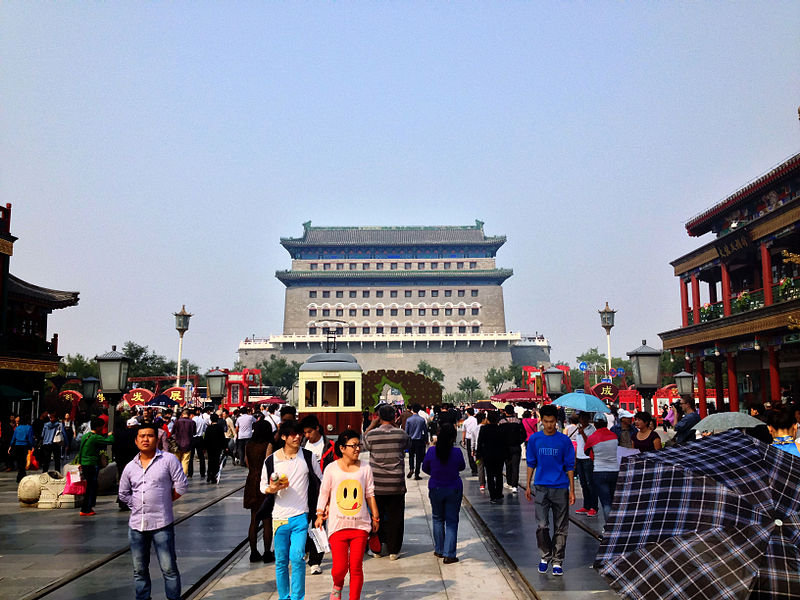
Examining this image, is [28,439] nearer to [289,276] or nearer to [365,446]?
[365,446]

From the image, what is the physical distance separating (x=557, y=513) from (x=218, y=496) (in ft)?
26.1

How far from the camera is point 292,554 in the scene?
226 inches

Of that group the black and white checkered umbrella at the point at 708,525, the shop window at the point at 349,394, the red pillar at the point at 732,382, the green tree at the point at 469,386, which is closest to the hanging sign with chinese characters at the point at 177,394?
the shop window at the point at 349,394

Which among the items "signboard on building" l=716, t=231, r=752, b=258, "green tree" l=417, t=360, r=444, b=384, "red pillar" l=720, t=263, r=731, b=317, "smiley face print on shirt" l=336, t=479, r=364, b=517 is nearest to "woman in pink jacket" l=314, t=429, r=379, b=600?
"smiley face print on shirt" l=336, t=479, r=364, b=517

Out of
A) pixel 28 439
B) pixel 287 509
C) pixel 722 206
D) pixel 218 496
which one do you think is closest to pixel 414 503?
pixel 218 496

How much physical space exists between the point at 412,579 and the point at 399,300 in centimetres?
8126

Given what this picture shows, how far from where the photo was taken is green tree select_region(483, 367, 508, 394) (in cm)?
7612

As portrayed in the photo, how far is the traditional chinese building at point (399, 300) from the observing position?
84.3 metres

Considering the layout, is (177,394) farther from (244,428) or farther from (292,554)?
(292,554)

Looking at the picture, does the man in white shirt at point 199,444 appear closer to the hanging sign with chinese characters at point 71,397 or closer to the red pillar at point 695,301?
the hanging sign with chinese characters at point 71,397

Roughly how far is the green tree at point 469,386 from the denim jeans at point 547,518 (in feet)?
228

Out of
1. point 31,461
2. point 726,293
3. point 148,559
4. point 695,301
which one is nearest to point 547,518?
point 148,559

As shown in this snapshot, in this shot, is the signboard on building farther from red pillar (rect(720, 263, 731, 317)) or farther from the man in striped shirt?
the man in striped shirt

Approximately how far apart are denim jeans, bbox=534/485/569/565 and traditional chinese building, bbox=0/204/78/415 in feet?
67.0
